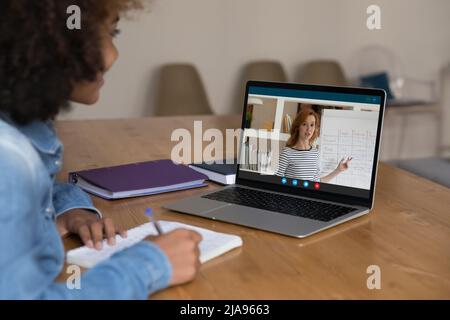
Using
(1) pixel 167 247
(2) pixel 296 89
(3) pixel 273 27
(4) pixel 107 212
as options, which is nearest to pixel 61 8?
(1) pixel 167 247

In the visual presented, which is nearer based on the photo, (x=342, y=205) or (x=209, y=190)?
(x=342, y=205)

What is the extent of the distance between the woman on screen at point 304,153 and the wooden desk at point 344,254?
0.15m

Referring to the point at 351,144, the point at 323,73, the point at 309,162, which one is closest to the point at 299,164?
the point at 309,162

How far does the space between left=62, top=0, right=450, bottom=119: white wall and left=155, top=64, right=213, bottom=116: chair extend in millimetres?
108

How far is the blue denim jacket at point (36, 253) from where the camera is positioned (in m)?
0.83

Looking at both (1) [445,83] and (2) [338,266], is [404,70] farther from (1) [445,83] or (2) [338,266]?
(2) [338,266]

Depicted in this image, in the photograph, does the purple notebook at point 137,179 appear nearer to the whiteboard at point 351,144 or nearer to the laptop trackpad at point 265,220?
the laptop trackpad at point 265,220

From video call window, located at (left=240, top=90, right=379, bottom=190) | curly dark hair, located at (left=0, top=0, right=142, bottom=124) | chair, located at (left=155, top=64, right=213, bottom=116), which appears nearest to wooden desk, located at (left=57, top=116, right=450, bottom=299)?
video call window, located at (left=240, top=90, right=379, bottom=190)

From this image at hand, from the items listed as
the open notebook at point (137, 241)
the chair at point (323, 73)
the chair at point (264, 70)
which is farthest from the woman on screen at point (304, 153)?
the chair at point (323, 73)

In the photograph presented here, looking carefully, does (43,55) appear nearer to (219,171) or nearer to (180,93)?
(219,171)

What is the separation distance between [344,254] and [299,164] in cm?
34

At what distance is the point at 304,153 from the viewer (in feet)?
4.63

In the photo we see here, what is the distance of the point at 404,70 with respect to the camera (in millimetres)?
4680

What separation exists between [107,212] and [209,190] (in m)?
0.26
